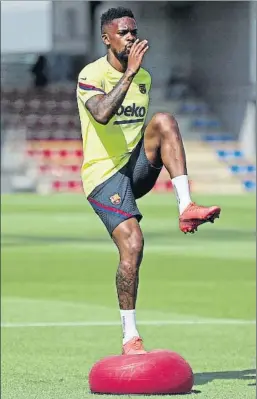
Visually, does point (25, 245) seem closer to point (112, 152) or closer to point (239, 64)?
point (112, 152)

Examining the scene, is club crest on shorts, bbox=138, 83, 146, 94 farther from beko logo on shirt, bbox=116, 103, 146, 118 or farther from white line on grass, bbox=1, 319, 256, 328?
white line on grass, bbox=1, 319, 256, 328

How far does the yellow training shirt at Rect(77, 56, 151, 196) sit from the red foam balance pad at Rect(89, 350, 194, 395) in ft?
3.70

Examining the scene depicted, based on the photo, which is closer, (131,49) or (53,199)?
(131,49)

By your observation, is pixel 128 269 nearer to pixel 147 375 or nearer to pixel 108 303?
pixel 147 375

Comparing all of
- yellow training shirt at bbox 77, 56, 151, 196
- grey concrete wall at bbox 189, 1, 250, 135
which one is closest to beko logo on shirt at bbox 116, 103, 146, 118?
yellow training shirt at bbox 77, 56, 151, 196

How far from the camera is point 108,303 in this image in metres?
12.8

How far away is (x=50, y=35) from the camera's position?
44406mm

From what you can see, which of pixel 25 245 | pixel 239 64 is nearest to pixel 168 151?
pixel 25 245

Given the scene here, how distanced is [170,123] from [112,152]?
0.41 meters

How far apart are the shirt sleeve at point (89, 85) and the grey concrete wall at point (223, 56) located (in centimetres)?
3415

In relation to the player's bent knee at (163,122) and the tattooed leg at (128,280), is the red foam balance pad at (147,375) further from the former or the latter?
the player's bent knee at (163,122)

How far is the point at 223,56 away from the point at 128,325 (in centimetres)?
3712

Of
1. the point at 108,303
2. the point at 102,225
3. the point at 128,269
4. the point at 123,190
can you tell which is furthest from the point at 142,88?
the point at 102,225

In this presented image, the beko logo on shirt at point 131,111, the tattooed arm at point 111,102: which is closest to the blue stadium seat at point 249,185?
the beko logo on shirt at point 131,111
